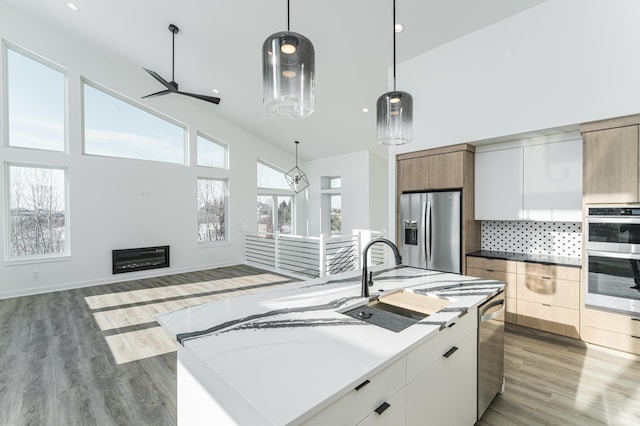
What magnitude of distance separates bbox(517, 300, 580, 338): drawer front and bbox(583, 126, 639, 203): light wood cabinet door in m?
1.14

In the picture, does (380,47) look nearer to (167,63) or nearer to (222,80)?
(222,80)

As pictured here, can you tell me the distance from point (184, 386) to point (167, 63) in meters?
5.93

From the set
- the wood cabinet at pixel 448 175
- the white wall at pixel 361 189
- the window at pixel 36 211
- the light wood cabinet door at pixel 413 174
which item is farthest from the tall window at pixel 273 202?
the wood cabinet at pixel 448 175

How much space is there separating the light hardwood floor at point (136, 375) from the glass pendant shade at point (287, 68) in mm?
2219

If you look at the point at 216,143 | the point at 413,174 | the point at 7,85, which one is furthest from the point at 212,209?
the point at 413,174

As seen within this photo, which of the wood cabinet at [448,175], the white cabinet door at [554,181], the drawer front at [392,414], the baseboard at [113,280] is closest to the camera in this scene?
the drawer front at [392,414]

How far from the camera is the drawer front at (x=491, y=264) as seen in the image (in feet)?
10.9

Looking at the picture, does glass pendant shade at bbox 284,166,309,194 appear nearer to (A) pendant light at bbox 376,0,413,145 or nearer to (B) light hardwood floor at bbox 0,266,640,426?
(B) light hardwood floor at bbox 0,266,640,426

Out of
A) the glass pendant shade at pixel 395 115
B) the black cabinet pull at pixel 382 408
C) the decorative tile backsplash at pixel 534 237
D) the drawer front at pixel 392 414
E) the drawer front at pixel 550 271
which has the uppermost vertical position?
the glass pendant shade at pixel 395 115

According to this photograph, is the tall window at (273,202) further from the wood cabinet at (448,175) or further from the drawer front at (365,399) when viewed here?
the drawer front at (365,399)

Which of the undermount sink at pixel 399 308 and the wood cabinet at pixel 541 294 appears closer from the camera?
the undermount sink at pixel 399 308

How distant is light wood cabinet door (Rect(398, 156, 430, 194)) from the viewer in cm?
400

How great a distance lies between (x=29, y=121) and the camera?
5.09m

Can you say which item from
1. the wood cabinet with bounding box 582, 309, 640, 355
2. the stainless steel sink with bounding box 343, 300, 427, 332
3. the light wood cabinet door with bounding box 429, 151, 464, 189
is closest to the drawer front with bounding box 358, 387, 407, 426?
the stainless steel sink with bounding box 343, 300, 427, 332
